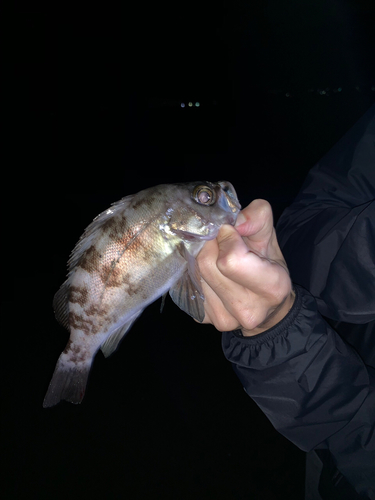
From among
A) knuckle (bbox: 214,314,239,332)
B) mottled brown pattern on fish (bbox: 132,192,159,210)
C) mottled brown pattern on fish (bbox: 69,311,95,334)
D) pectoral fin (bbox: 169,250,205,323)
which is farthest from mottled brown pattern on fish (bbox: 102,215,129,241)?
knuckle (bbox: 214,314,239,332)

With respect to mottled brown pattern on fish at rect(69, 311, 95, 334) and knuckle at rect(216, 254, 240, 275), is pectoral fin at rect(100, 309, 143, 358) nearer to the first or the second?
mottled brown pattern on fish at rect(69, 311, 95, 334)

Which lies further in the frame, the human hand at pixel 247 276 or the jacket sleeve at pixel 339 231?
the jacket sleeve at pixel 339 231

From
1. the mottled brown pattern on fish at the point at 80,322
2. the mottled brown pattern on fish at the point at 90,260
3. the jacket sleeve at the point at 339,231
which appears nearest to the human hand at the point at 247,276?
the jacket sleeve at the point at 339,231

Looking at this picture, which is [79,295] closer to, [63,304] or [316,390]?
[63,304]

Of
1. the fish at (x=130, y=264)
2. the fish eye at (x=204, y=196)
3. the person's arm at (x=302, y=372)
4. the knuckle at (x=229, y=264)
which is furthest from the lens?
the fish eye at (x=204, y=196)

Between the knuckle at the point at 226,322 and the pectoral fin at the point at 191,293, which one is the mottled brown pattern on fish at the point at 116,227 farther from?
the knuckle at the point at 226,322

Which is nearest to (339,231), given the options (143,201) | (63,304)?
(143,201)
